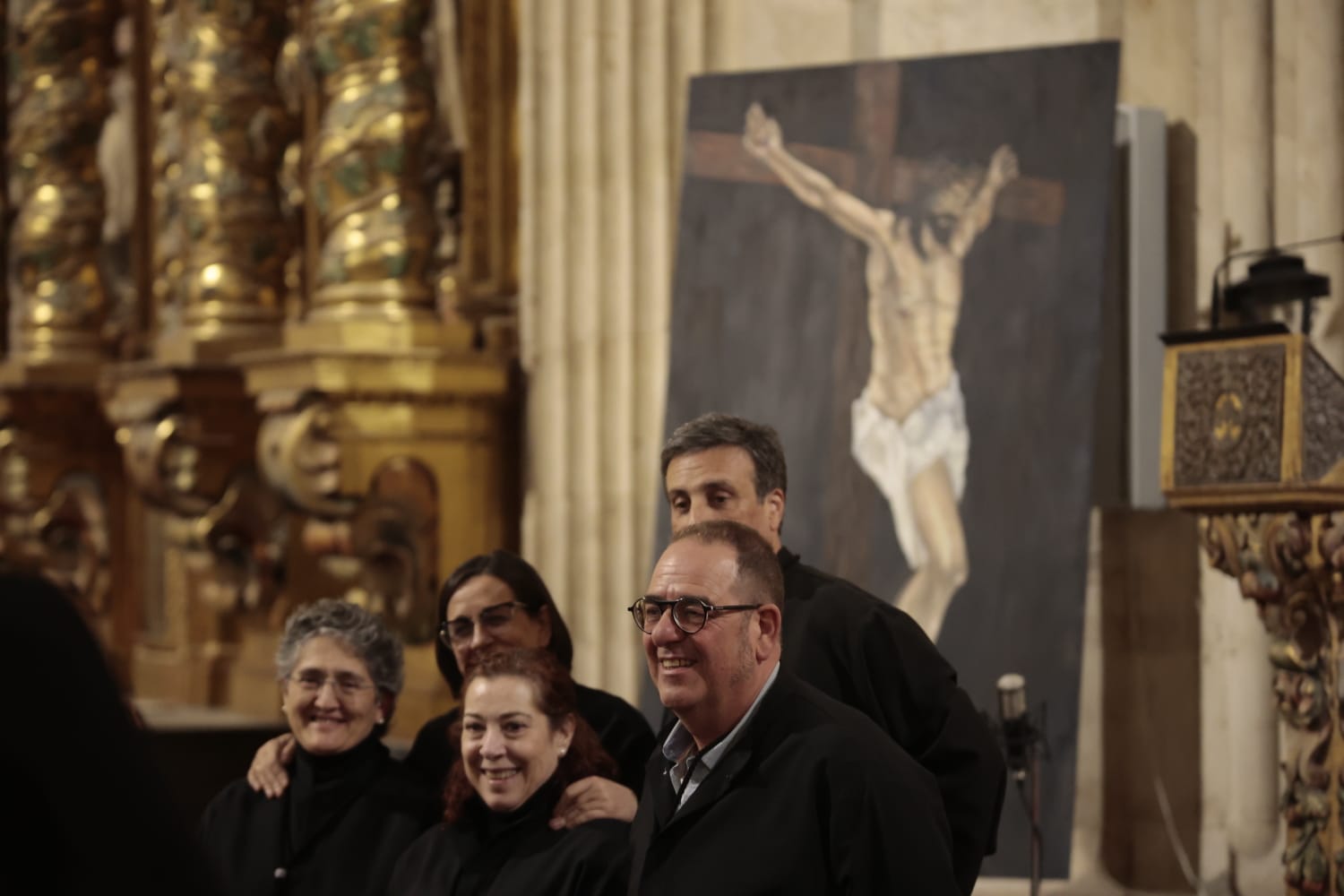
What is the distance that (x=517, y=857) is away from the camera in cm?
333

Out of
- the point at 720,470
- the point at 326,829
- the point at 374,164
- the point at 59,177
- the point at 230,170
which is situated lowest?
the point at 326,829

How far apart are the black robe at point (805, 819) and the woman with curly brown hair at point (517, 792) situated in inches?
23.0

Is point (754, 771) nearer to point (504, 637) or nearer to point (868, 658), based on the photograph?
point (868, 658)

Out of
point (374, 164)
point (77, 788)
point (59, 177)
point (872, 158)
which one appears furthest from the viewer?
point (59, 177)

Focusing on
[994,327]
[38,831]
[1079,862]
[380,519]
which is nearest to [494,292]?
[380,519]

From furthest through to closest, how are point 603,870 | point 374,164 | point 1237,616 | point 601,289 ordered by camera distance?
point 374,164, point 601,289, point 1237,616, point 603,870

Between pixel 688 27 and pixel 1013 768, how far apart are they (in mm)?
3209

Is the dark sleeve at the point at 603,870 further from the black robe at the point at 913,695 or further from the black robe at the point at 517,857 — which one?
the black robe at the point at 913,695

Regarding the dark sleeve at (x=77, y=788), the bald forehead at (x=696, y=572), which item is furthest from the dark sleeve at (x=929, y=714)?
the dark sleeve at (x=77, y=788)

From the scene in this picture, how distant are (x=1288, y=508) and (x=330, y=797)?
226cm

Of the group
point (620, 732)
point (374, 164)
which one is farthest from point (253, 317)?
point (620, 732)

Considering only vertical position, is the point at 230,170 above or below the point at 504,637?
above

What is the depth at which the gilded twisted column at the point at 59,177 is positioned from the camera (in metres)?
10.9

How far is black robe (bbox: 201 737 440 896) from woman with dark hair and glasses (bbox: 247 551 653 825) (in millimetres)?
64
